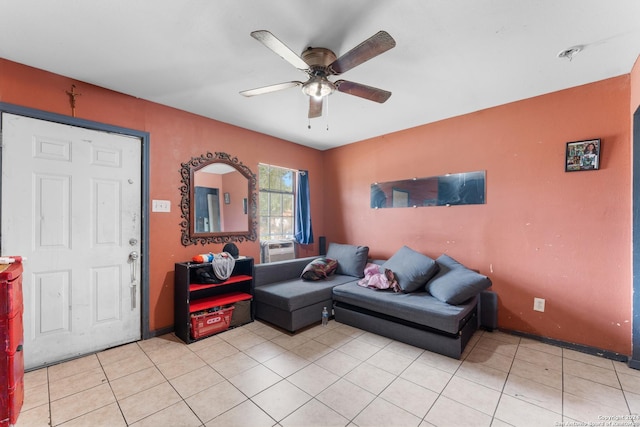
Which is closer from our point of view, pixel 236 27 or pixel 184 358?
pixel 236 27

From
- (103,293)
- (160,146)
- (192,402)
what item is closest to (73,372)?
(103,293)

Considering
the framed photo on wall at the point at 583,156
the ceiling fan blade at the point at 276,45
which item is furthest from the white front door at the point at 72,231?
the framed photo on wall at the point at 583,156

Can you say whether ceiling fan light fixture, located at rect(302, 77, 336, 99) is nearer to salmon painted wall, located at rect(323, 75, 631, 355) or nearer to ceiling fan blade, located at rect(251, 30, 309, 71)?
ceiling fan blade, located at rect(251, 30, 309, 71)

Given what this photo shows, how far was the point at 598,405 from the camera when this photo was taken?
5.74 ft

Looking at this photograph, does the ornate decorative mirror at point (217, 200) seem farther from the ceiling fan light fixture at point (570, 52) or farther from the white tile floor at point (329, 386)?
the ceiling fan light fixture at point (570, 52)

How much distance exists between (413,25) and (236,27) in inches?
45.3

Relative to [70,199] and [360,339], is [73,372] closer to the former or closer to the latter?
[70,199]

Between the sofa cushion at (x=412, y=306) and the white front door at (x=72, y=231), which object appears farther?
the sofa cushion at (x=412, y=306)

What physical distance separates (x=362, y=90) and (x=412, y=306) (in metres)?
1.99

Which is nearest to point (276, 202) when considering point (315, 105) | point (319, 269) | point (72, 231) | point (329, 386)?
point (319, 269)

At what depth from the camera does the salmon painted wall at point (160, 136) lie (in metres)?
2.20

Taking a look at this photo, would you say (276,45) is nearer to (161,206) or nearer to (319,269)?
(161,206)

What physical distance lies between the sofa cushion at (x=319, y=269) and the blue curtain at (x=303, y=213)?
737mm

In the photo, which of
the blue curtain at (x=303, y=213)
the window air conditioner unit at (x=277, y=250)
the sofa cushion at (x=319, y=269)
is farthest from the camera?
the blue curtain at (x=303, y=213)
